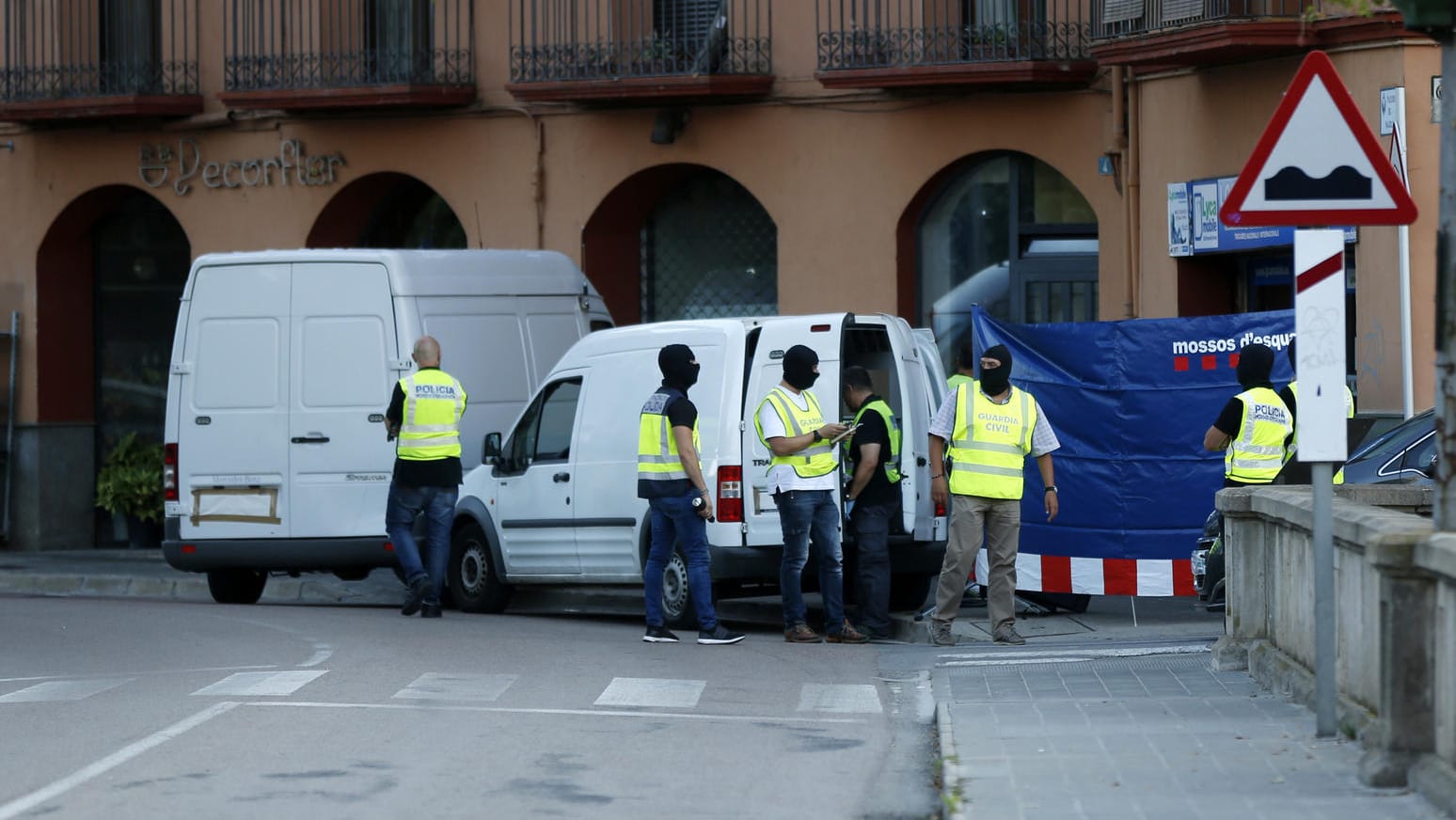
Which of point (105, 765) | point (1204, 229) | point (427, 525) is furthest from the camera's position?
point (1204, 229)

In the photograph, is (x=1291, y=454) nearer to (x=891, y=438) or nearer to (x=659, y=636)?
(x=891, y=438)

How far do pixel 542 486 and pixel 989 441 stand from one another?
362cm

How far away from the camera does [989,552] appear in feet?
42.7

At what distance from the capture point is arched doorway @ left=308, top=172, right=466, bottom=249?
22.6 metres

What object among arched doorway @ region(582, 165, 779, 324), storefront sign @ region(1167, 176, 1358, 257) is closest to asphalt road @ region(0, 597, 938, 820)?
storefront sign @ region(1167, 176, 1358, 257)

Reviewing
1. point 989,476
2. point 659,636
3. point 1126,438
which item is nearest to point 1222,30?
point 1126,438

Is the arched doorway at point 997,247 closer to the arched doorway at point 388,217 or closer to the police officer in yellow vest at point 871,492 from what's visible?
the arched doorway at point 388,217

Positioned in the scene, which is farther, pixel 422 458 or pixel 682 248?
pixel 682 248

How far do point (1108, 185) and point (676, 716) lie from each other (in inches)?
411

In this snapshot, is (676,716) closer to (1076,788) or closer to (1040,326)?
(1076,788)

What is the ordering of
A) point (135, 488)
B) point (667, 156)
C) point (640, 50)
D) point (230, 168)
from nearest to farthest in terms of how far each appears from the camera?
point (640, 50), point (667, 156), point (230, 168), point (135, 488)

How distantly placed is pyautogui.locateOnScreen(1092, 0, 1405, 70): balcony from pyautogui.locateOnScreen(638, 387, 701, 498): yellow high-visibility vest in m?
5.49

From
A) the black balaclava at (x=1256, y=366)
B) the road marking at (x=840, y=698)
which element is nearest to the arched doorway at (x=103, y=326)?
the black balaclava at (x=1256, y=366)

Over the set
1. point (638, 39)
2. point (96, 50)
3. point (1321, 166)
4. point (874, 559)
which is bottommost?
point (874, 559)
